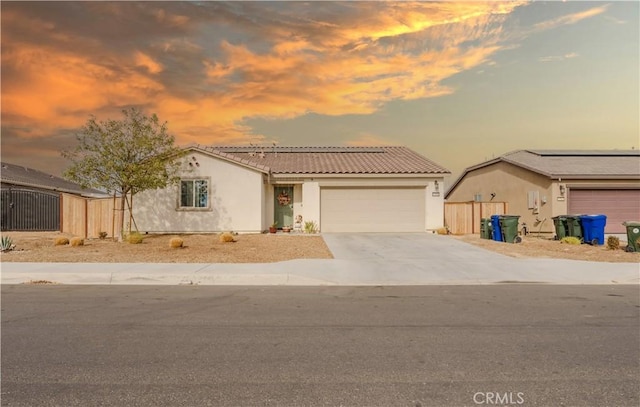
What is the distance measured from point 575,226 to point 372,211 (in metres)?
9.13

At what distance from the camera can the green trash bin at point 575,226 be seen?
18.3 m

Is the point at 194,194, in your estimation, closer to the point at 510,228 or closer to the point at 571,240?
the point at 510,228

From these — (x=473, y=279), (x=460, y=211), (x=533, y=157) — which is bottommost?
(x=473, y=279)

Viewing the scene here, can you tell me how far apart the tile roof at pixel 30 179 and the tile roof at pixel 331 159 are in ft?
41.7

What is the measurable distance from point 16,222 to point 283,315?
24.3m

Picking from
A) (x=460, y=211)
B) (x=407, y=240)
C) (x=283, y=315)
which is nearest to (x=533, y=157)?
(x=460, y=211)

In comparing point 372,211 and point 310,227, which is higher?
point 372,211

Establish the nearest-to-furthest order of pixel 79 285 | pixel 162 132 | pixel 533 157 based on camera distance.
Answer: pixel 79 285 → pixel 162 132 → pixel 533 157

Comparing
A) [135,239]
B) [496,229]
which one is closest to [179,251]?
[135,239]

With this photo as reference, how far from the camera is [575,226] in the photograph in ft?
60.4

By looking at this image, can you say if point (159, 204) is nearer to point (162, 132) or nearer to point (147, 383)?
point (162, 132)

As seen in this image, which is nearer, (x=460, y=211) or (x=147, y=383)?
(x=147, y=383)

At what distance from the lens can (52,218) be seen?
80.2 ft

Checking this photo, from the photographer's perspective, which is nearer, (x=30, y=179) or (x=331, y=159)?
(x=331, y=159)
